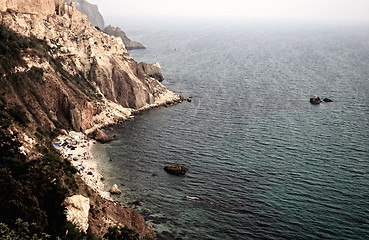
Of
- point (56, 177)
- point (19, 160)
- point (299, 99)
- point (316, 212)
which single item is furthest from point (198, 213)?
point (299, 99)

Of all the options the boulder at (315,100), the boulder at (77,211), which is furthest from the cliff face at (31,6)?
the boulder at (315,100)

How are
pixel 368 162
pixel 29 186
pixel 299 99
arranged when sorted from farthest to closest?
pixel 299 99 → pixel 368 162 → pixel 29 186

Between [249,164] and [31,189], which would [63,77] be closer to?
[249,164]

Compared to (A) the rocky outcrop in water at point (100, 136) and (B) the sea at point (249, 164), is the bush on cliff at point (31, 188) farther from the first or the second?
(A) the rocky outcrop in water at point (100, 136)

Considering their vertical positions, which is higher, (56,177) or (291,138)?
(56,177)

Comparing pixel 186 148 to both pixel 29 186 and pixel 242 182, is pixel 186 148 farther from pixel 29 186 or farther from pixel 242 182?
pixel 29 186

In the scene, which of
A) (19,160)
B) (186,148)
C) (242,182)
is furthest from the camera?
(186,148)
